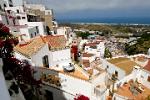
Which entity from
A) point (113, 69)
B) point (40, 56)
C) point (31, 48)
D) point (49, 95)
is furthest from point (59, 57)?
point (113, 69)

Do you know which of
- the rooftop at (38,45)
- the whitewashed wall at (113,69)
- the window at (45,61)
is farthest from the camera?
the whitewashed wall at (113,69)

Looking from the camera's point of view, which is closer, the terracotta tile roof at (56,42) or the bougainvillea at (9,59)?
the bougainvillea at (9,59)

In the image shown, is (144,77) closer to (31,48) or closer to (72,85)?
(72,85)

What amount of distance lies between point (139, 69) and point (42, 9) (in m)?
35.6

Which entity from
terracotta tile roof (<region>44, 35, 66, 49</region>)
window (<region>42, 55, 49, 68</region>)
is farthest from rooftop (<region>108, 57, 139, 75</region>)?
window (<region>42, 55, 49, 68</region>)

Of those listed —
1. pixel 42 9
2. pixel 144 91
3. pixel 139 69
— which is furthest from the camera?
pixel 42 9

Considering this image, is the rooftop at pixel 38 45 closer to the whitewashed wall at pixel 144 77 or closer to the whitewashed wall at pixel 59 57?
the whitewashed wall at pixel 59 57

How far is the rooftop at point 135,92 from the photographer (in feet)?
86.9

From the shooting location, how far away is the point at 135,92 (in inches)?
1096

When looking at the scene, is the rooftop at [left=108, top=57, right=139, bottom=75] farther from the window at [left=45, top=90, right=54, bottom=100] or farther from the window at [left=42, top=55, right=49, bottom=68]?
the window at [left=45, top=90, right=54, bottom=100]

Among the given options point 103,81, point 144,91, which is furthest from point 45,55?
point 144,91

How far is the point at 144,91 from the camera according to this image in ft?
94.9

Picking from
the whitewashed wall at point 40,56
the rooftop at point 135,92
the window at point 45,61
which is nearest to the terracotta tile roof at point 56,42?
the whitewashed wall at point 40,56

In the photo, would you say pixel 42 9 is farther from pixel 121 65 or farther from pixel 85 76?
pixel 85 76
